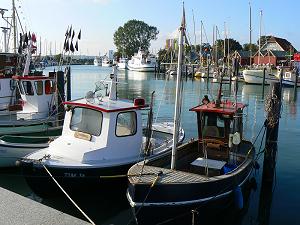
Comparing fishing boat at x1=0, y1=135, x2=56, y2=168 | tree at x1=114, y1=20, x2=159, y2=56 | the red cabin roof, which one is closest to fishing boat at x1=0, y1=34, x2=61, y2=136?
fishing boat at x1=0, y1=135, x2=56, y2=168

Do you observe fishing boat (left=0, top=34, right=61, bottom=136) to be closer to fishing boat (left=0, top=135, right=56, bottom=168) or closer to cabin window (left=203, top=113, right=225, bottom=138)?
fishing boat (left=0, top=135, right=56, bottom=168)

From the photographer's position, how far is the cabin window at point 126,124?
37.7 feet

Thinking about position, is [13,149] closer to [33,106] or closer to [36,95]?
[33,106]

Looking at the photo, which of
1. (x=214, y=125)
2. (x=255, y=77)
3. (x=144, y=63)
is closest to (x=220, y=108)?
(x=214, y=125)

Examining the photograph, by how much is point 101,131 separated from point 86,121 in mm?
692

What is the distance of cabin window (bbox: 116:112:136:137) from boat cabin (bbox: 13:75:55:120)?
711 cm

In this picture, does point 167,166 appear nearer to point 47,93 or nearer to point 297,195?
point 297,195

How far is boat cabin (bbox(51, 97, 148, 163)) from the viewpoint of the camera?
11125 mm

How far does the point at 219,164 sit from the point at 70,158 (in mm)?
4298

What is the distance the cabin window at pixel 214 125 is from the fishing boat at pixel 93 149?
5.79 feet

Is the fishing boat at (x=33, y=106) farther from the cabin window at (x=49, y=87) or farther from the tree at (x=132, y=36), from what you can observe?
the tree at (x=132, y=36)

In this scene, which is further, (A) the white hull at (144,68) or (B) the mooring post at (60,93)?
(A) the white hull at (144,68)

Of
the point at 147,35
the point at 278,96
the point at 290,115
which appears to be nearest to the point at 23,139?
the point at 278,96

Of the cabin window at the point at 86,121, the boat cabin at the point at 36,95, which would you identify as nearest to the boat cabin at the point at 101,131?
the cabin window at the point at 86,121
